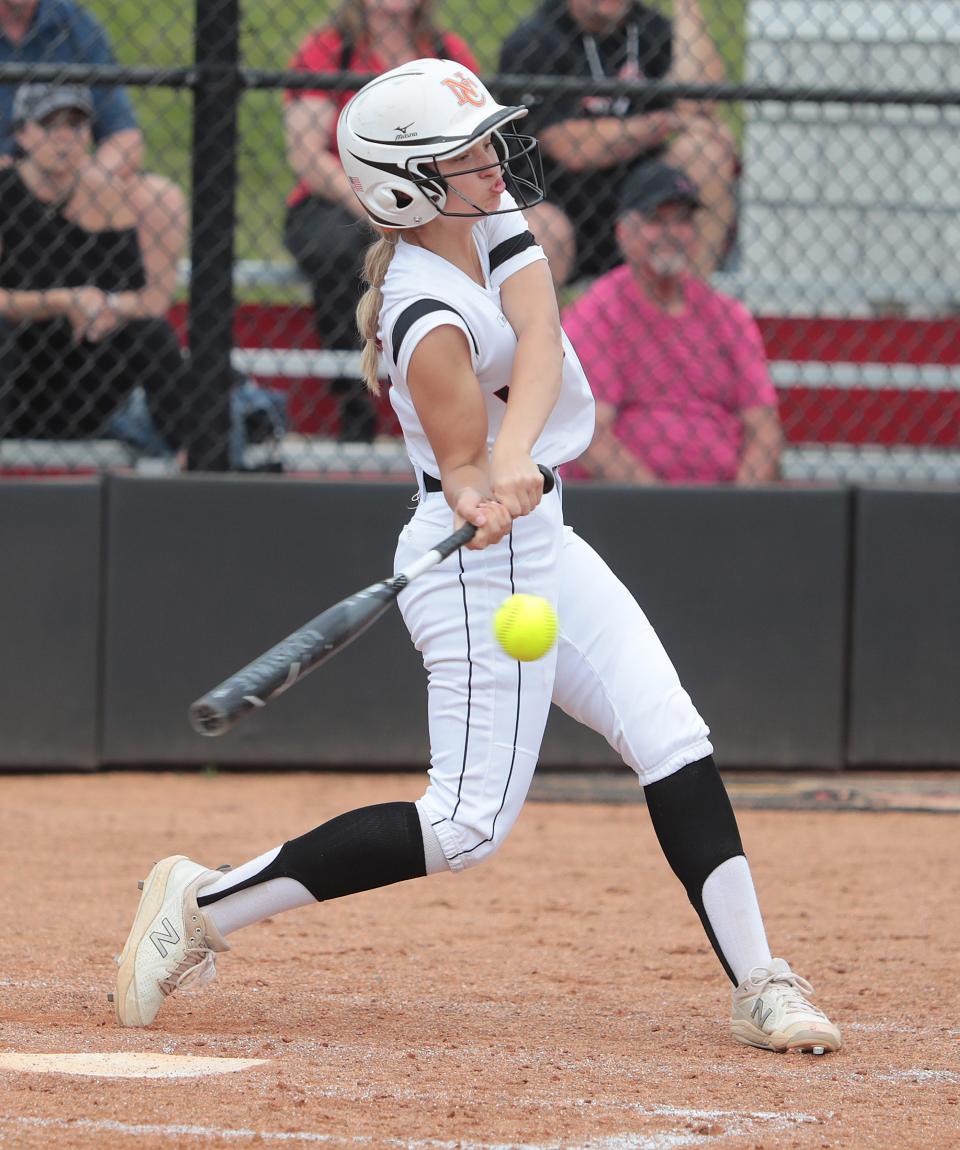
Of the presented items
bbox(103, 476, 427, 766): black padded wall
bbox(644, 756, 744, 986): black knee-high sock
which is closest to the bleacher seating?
bbox(103, 476, 427, 766): black padded wall

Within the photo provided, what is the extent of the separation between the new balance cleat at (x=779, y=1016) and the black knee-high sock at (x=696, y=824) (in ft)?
0.20

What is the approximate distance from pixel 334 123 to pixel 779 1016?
3.99 metres

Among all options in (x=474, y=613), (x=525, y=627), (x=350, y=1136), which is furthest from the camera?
(x=474, y=613)

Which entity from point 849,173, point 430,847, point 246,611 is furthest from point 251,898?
point 849,173

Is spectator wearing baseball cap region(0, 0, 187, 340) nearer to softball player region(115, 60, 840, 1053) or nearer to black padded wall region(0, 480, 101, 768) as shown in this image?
Result: black padded wall region(0, 480, 101, 768)

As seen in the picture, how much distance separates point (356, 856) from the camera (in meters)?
2.97

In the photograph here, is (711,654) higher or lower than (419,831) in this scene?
lower

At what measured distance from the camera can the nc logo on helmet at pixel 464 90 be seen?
287cm

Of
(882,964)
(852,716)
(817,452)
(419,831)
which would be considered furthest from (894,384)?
(419,831)

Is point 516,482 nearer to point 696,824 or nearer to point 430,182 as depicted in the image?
point 430,182

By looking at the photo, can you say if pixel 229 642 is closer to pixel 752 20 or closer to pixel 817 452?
pixel 817 452

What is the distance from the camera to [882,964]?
11.9 feet

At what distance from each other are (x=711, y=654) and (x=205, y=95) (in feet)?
7.99

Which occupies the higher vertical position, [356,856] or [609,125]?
[609,125]
